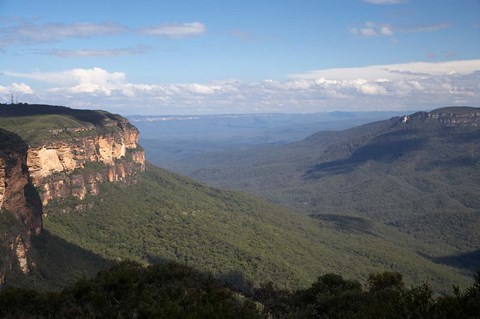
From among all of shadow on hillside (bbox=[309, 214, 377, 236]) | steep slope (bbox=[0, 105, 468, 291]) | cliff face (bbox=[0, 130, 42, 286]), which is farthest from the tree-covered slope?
cliff face (bbox=[0, 130, 42, 286])

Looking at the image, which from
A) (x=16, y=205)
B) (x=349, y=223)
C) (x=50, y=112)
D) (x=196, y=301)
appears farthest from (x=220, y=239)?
(x=196, y=301)

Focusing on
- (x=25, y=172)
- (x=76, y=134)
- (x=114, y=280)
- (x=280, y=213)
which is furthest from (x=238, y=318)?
(x=280, y=213)

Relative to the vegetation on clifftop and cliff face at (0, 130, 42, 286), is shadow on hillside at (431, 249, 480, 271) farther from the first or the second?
cliff face at (0, 130, 42, 286)

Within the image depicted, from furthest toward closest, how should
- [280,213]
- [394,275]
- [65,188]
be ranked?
[280,213]
[65,188]
[394,275]

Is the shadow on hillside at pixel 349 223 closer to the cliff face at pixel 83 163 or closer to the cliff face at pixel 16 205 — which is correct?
the cliff face at pixel 83 163

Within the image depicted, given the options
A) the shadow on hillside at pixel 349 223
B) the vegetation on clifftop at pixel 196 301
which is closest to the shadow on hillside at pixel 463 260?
the shadow on hillside at pixel 349 223

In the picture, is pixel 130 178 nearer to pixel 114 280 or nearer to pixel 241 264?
pixel 241 264
